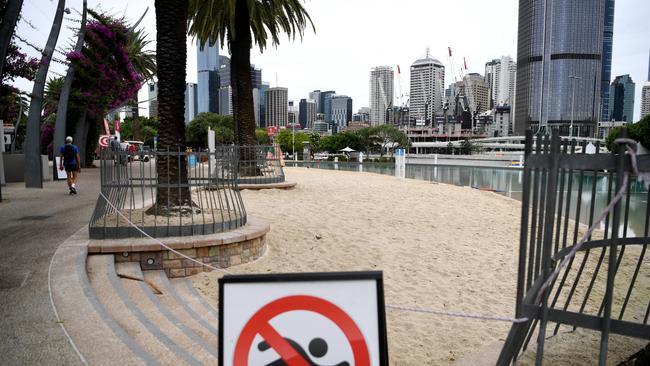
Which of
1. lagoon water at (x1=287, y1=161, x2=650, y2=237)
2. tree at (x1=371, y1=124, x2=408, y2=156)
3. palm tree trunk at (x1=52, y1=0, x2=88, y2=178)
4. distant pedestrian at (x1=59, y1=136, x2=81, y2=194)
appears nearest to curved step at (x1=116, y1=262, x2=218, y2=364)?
lagoon water at (x1=287, y1=161, x2=650, y2=237)

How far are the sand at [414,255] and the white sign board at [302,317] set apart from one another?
1.86 m

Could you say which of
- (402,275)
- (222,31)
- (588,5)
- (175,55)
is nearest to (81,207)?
(175,55)

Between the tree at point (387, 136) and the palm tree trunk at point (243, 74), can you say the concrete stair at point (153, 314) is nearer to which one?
the palm tree trunk at point (243, 74)

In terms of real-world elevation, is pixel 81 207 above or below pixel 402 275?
above

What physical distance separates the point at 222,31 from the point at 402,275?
15170mm

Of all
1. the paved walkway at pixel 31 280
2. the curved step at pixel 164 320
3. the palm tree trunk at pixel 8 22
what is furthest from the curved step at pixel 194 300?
the palm tree trunk at pixel 8 22

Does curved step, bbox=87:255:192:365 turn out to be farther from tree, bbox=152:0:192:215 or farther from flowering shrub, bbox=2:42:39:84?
flowering shrub, bbox=2:42:39:84

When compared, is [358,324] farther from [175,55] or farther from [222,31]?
[222,31]

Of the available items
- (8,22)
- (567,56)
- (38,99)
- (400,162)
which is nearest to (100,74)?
(38,99)

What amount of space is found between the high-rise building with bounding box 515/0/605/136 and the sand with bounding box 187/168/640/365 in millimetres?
132708

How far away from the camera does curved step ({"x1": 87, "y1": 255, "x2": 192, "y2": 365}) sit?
11.8ft

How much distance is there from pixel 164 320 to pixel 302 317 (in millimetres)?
2999

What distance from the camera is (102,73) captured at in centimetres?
2209

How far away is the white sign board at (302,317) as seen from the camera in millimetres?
2014
